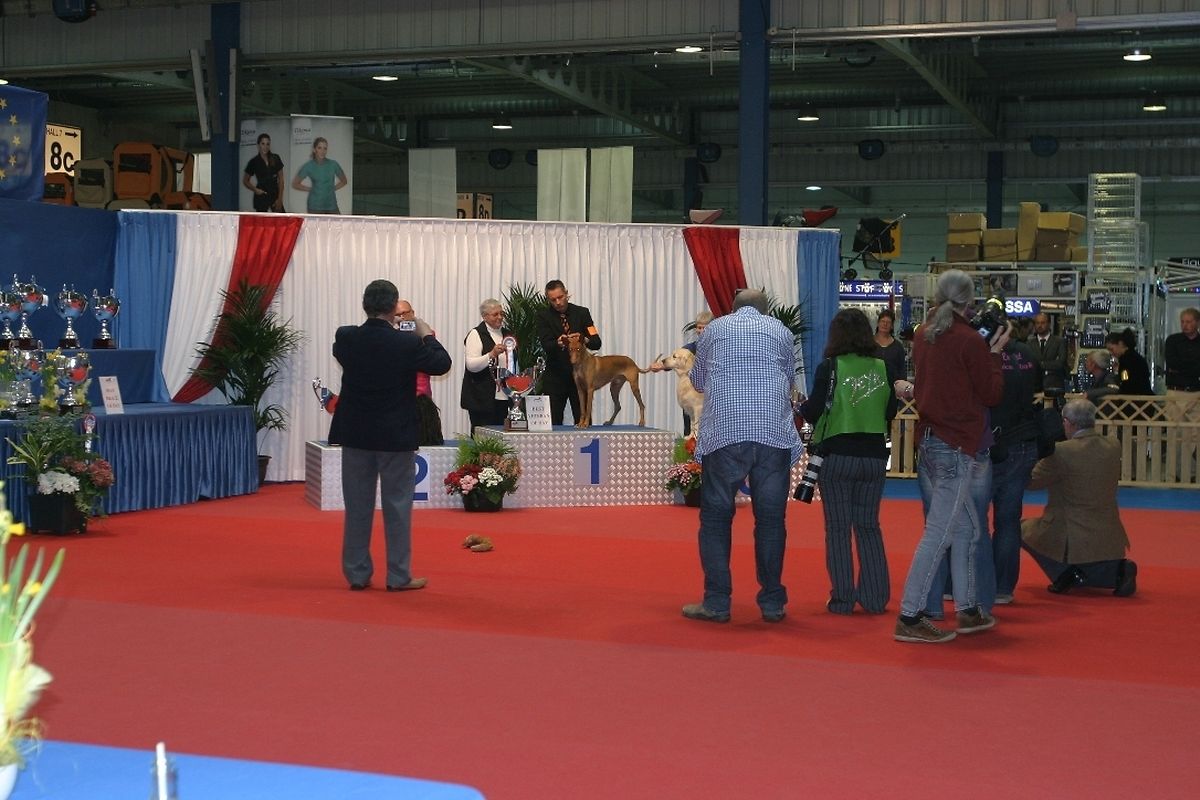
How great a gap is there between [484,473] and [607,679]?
4.66 m

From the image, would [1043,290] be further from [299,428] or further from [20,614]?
[20,614]

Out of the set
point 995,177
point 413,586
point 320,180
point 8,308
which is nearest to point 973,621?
point 413,586

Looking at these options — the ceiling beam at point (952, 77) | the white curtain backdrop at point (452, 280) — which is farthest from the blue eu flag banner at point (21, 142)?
the ceiling beam at point (952, 77)

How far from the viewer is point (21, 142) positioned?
32.2ft

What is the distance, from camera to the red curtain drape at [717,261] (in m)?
12.0

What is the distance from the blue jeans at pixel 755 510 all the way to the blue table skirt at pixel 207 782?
3778 millimetres

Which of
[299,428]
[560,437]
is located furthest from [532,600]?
[299,428]

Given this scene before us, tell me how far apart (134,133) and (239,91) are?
24.9 feet

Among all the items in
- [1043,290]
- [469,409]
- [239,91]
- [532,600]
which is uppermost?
[239,91]

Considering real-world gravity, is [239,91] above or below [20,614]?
above

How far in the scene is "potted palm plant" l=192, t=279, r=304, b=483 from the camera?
1115 centimetres

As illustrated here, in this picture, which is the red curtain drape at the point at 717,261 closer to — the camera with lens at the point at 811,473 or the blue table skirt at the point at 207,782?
the camera with lens at the point at 811,473

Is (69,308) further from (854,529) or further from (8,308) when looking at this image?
(854,529)

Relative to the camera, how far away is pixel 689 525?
358 inches
